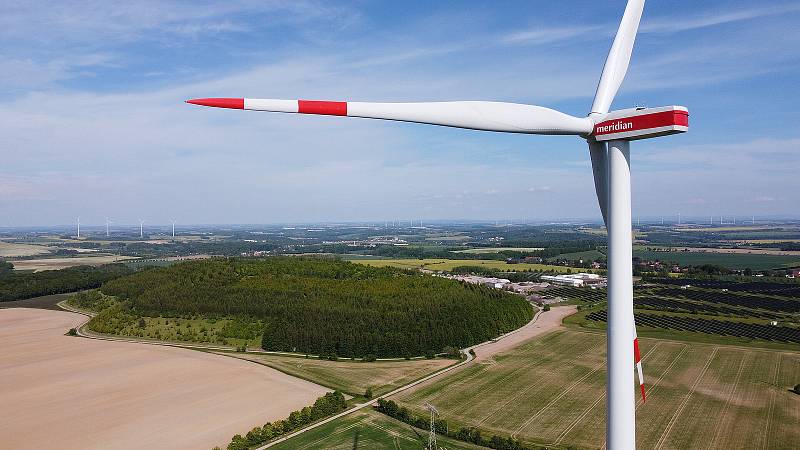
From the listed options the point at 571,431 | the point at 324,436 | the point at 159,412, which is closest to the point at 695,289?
the point at 571,431

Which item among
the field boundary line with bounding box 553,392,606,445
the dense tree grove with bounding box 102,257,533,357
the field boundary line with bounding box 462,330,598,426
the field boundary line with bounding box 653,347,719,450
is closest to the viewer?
the field boundary line with bounding box 653,347,719,450

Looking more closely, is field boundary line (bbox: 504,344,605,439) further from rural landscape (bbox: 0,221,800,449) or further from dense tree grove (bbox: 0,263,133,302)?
dense tree grove (bbox: 0,263,133,302)

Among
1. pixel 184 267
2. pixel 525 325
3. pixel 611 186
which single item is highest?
pixel 611 186

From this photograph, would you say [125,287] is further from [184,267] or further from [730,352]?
[730,352]

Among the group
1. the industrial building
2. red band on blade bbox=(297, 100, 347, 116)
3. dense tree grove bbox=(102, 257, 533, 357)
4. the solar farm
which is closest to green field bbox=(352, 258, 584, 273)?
the industrial building

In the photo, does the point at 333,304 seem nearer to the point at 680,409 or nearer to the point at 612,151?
the point at 680,409

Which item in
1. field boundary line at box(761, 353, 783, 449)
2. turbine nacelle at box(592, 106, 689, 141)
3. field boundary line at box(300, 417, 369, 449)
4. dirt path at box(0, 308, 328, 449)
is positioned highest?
turbine nacelle at box(592, 106, 689, 141)

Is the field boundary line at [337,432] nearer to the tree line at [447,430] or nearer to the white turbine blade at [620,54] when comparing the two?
the tree line at [447,430]
